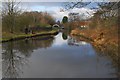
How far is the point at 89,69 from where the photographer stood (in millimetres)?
9867

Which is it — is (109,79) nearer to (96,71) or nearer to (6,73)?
(96,71)

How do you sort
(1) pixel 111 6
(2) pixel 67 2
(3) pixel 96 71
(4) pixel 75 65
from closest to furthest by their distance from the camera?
(2) pixel 67 2 → (1) pixel 111 6 → (3) pixel 96 71 → (4) pixel 75 65

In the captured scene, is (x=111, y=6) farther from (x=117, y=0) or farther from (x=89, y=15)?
(x=89, y=15)

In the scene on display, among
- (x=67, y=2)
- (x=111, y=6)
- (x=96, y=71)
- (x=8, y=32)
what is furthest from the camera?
(x=8, y=32)

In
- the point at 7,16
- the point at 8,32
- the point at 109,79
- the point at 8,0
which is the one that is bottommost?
the point at 109,79

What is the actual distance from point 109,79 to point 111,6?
234cm

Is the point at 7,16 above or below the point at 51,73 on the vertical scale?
above

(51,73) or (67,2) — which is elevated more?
(67,2)

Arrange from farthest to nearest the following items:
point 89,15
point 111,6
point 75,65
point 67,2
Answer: point 75,65
point 89,15
point 111,6
point 67,2

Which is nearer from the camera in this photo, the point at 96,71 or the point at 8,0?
the point at 96,71

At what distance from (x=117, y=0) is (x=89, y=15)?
4.63ft

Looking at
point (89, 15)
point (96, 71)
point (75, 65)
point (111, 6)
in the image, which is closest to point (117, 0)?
point (111, 6)

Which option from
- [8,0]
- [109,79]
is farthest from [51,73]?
[8,0]

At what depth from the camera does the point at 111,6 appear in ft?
24.6
